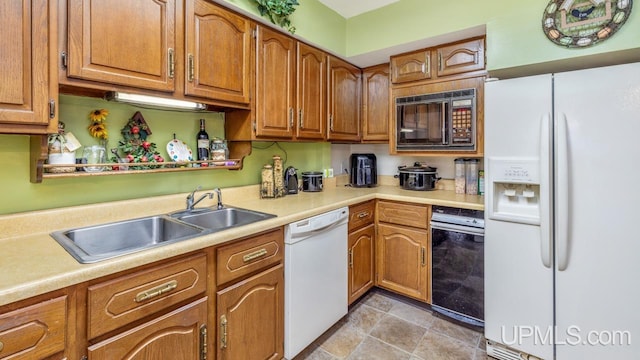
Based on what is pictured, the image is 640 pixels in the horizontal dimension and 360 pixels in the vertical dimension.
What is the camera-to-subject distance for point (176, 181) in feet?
5.95

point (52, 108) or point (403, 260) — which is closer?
point (52, 108)

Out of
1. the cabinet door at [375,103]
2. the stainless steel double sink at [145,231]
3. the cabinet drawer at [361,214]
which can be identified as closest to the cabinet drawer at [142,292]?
the stainless steel double sink at [145,231]

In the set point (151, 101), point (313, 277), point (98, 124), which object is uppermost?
point (151, 101)

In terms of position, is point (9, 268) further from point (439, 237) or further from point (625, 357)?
point (625, 357)

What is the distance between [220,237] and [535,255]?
1.64 m

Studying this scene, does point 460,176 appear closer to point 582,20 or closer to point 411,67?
point 411,67

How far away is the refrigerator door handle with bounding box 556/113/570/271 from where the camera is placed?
1.50 m

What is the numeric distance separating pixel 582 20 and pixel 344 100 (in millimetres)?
1613

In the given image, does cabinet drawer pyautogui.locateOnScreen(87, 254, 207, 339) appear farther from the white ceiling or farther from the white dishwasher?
the white ceiling

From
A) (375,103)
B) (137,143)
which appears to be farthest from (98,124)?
(375,103)

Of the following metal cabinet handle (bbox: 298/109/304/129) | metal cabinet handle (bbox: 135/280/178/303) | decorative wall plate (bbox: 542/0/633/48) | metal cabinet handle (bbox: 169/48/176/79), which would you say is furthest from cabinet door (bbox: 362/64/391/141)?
metal cabinet handle (bbox: 135/280/178/303)

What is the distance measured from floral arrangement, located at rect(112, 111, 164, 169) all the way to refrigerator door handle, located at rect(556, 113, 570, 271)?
2103 mm

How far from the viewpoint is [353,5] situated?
2.47m

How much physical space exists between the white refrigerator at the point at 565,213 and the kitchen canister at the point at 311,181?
4.28 feet
